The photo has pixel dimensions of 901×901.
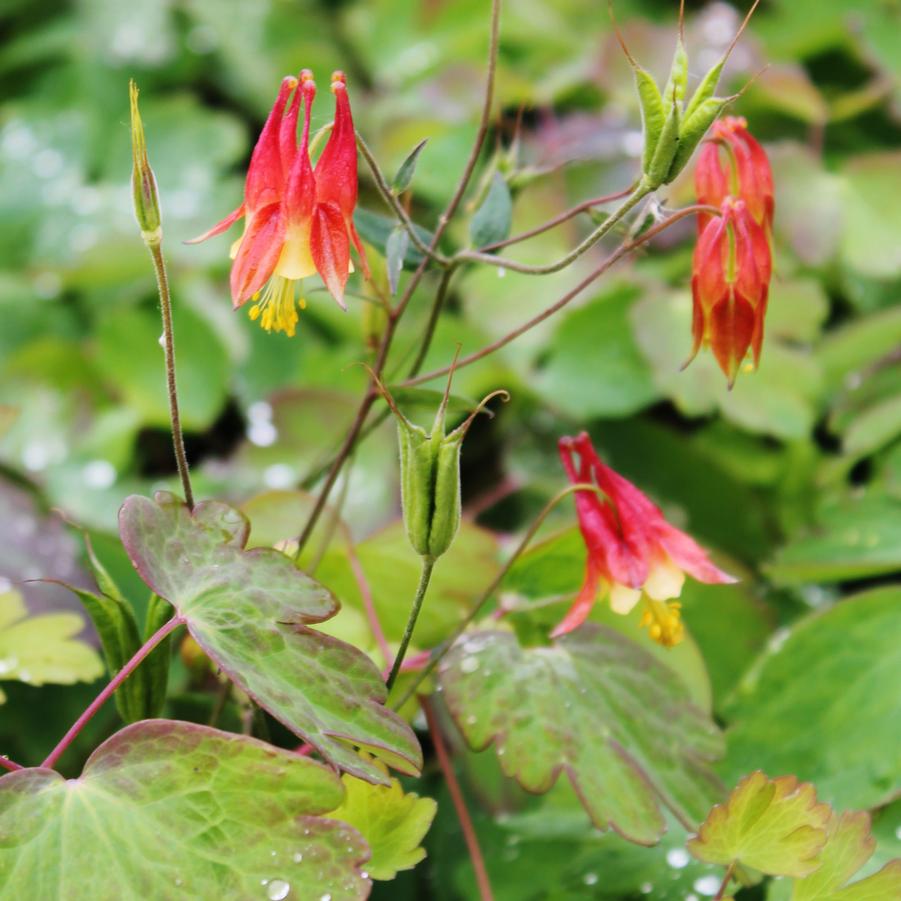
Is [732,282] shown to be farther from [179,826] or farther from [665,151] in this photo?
[179,826]

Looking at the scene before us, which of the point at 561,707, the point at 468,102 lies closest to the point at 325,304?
the point at 468,102

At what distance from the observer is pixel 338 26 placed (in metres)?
1.86

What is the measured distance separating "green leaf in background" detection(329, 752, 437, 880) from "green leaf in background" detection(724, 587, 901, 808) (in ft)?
1.08

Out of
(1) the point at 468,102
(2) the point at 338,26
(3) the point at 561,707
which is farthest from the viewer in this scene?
(2) the point at 338,26

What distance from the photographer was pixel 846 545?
0.99m

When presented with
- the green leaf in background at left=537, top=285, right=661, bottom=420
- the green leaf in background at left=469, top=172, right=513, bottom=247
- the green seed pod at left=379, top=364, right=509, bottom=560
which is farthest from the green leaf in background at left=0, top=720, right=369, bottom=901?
the green leaf in background at left=537, top=285, right=661, bottom=420

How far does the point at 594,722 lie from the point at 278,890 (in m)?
0.24

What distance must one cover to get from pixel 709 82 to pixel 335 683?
0.35 meters

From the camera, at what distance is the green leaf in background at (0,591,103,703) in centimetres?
71

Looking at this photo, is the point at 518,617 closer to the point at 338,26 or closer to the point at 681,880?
the point at 681,880

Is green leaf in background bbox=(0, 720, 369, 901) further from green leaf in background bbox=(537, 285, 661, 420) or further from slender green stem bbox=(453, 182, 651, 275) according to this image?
green leaf in background bbox=(537, 285, 661, 420)

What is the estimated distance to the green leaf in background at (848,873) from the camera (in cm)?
58

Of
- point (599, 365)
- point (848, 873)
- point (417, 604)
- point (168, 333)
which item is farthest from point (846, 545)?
point (168, 333)

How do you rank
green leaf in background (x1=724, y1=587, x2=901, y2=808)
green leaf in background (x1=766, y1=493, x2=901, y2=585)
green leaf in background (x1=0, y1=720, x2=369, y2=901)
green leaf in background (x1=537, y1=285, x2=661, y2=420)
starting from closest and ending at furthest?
green leaf in background (x1=0, y1=720, x2=369, y2=901) < green leaf in background (x1=724, y1=587, x2=901, y2=808) < green leaf in background (x1=766, y1=493, x2=901, y2=585) < green leaf in background (x1=537, y1=285, x2=661, y2=420)
